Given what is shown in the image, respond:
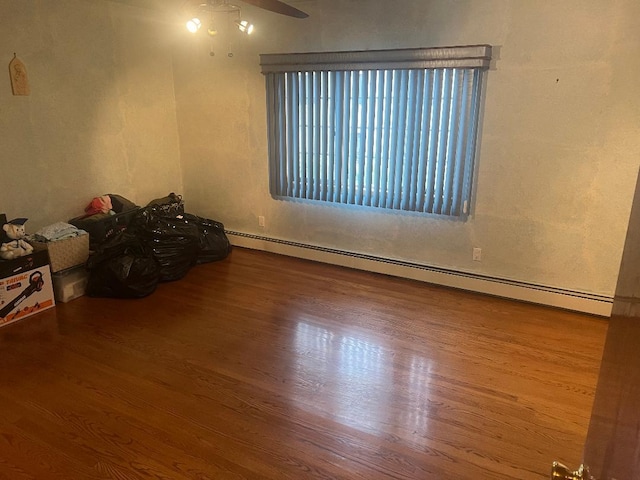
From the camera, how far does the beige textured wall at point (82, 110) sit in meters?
3.62

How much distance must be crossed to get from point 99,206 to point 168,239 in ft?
2.35

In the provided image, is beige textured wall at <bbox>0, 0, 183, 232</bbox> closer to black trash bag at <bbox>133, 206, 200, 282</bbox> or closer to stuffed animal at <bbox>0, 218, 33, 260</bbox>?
stuffed animal at <bbox>0, 218, 33, 260</bbox>

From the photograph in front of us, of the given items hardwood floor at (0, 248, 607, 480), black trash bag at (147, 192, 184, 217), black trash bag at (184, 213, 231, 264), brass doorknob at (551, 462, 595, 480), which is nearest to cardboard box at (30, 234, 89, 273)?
hardwood floor at (0, 248, 607, 480)

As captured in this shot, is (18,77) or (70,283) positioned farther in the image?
(70,283)

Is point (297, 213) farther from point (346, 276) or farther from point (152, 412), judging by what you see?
point (152, 412)

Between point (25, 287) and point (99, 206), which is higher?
point (99, 206)

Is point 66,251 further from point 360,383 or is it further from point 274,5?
point 360,383

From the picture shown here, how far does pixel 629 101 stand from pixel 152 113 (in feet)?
13.5

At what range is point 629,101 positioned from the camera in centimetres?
312

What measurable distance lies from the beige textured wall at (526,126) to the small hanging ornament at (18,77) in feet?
5.70

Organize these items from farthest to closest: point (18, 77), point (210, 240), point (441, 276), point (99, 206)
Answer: point (210, 240)
point (99, 206)
point (441, 276)
point (18, 77)

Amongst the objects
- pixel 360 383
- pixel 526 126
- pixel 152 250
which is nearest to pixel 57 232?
pixel 152 250

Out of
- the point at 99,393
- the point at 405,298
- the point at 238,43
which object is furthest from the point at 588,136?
the point at 99,393

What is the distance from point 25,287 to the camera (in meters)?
3.41
